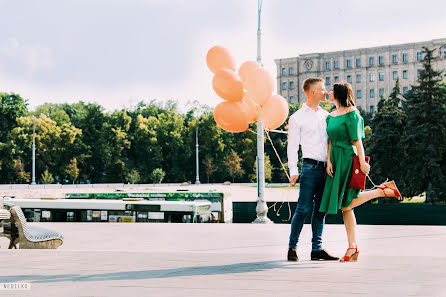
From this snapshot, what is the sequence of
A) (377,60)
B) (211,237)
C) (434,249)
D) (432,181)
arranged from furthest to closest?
1. (377,60)
2. (432,181)
3. (211,237)
4. (434,249)

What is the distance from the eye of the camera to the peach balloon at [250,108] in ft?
32.9

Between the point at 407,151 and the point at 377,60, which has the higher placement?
the point at 377,60

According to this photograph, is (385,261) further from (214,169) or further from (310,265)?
(214,169)

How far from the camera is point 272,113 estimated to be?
1038 centimetres

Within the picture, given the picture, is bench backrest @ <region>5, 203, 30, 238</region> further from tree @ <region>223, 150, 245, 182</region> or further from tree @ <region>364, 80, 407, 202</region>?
tree @ <region>223, 150, 245, 182</region>

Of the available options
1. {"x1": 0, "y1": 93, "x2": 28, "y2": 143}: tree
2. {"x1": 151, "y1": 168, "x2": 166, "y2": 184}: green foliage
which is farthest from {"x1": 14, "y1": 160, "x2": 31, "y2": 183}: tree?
{"x1": 151, "y1": 168, "x2": 166, "y2": 184}: green foliage

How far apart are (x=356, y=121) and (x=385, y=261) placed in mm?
1559

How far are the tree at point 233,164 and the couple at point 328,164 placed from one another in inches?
2831

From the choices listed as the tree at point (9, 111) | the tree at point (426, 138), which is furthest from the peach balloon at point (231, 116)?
the tree at point (9, 111)

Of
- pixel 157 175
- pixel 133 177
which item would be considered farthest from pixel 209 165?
pixel 133 177

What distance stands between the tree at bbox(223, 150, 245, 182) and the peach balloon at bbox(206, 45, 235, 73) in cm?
6746

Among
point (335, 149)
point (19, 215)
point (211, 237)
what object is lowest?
point (211, 237)

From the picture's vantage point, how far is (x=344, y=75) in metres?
119

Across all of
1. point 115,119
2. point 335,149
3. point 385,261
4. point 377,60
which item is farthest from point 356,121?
point 377,60
